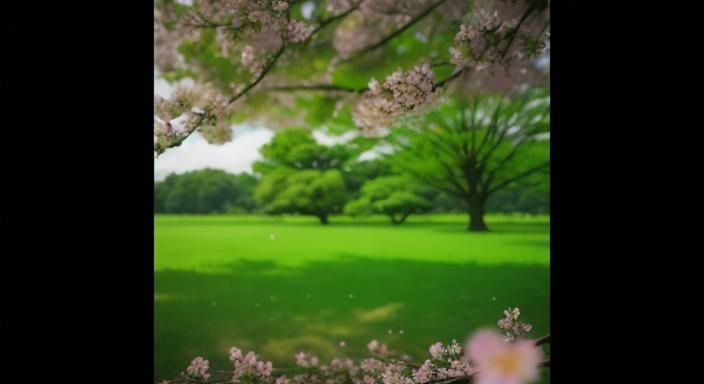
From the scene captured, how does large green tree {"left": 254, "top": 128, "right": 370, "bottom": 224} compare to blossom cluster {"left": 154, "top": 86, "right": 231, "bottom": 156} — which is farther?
large green tree {"left": 254, "top": 128, "right": 370, "bottom": 224}

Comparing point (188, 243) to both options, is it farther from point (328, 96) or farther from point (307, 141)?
point (328, 96)

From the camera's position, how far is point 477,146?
5.88ft

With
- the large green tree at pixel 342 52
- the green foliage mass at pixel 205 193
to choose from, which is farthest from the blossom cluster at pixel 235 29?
the green foliage mass at pixel 205 193

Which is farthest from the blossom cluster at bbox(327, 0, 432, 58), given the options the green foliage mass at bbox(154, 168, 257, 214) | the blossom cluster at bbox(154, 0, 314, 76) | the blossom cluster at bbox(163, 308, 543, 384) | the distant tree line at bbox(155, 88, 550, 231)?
the blossom cluster at bbox(163, 308, 543, 384)

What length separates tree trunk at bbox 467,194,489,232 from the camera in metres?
1.77

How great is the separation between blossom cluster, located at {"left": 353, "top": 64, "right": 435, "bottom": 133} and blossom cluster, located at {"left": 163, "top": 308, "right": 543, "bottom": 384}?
0.97 meters

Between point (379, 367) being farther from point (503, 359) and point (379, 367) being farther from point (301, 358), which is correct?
point (503, 359)

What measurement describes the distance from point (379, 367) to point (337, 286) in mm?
382

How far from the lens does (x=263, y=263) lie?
5.76 feet

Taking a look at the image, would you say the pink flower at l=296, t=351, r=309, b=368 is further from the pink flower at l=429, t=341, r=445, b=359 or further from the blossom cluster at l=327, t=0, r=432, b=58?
the blossom cluster at l=327, t=0, r=432, b=58

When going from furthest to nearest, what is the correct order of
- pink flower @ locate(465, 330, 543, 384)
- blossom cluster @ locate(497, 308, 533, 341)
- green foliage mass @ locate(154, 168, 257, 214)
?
green foliage mass @ locate(154, 168, 257, 214)
blossom cluster @ locate(497, 308, 533, 341)
pink flower @ locate(465, 330, 543, 384)

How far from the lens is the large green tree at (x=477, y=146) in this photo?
1.71 metres
